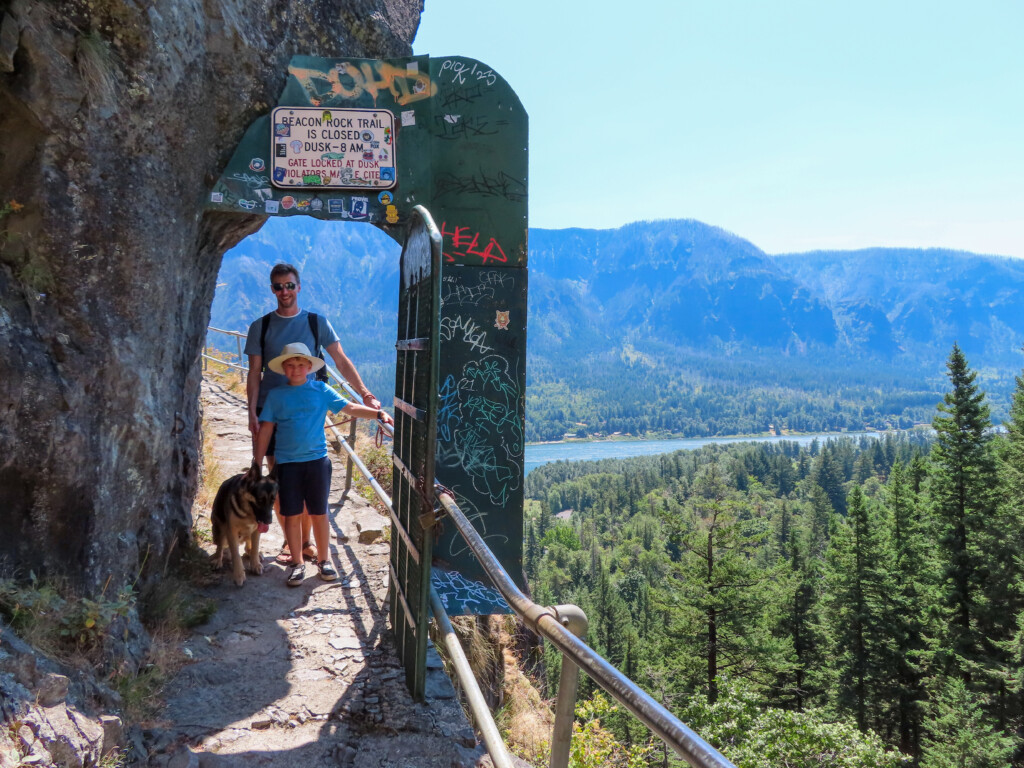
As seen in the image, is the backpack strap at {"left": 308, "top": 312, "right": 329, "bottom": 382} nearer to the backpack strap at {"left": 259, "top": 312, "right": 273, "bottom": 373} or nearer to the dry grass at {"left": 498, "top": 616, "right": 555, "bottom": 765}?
the backpack strap at {"left": 259, "top": 312, "right": 273, "bottom": 373}

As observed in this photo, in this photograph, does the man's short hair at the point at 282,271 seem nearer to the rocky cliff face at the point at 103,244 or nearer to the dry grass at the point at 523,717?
the rocky cliff face at the point at 103,244

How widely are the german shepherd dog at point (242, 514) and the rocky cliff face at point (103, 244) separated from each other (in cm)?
38

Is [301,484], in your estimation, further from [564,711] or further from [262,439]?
[564,711]

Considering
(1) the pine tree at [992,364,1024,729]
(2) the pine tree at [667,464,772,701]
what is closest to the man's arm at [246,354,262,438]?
(2) the pine tree at [667,464,772,701]

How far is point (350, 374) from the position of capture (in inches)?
203

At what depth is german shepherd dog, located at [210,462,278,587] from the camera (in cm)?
479

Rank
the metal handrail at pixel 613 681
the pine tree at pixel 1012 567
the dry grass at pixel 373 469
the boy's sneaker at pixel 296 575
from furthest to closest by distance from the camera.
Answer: the pine tree at pixel 1012 567, the dry grass at pixel 373 469, the boy's sneaker at pixel 296 575, the metal handrail at pixel 613 681

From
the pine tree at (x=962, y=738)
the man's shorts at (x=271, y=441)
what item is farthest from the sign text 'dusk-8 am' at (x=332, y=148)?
the pine tree at (x=962, y=738)

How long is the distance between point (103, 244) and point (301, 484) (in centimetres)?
199

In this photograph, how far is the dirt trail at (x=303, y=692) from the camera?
3258 millimetres

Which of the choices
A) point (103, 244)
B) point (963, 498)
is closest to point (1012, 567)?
point (963, 498)

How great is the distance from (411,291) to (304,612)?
8.02 ft

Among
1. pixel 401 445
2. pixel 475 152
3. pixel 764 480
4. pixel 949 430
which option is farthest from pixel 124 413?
pixel 764 480

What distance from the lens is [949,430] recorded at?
29.1 metres
